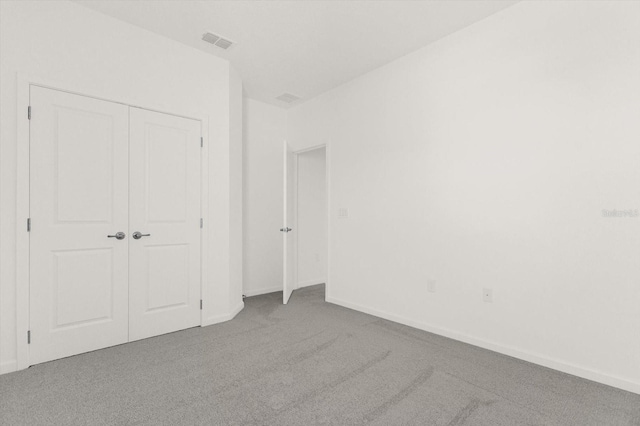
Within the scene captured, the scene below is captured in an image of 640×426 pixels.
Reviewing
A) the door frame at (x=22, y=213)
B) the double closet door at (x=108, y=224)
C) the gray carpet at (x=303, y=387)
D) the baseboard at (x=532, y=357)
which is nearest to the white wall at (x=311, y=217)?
the baseboard at (x=532, y=357)

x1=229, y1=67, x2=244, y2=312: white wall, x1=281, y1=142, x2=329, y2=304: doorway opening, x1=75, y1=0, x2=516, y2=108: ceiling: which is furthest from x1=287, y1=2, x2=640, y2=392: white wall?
x1=229, y1=67, x2=244, y2=312: white wall

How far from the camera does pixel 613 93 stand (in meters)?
2.10

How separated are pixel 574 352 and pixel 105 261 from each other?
12.4ft

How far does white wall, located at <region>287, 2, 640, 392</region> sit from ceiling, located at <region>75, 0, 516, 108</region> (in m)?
0.25

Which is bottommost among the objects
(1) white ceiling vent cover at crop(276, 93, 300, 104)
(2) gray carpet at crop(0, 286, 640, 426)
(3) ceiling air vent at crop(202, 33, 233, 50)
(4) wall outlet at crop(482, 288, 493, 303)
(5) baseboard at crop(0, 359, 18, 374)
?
(2) gray carpet at crop(0, 286, 640, 426)

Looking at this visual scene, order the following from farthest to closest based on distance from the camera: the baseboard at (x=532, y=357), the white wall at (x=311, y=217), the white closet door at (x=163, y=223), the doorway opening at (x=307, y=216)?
1. the white wall at (x=311, y=217)
2. the doorway opening at (x=307, y=216)
3. the white closet door at (x=163, y=223)
4. the baseboard at (x=532, y=357)

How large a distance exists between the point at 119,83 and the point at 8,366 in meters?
2.37

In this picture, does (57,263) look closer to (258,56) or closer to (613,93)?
(258,56)

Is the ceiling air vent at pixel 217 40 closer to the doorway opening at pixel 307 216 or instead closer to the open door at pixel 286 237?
the open door at pixel 286 237

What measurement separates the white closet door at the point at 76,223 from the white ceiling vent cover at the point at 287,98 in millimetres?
2153

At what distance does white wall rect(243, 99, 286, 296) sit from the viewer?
451 cm

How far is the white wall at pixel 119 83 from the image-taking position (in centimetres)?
225

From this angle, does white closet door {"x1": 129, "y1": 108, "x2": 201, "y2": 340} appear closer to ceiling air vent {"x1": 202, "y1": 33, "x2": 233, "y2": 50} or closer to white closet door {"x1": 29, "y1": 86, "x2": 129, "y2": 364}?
white closet door {"x1": 29, "y1": 86, "x2": 129, "y2": 364}

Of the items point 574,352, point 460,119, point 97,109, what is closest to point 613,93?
point 460,119
